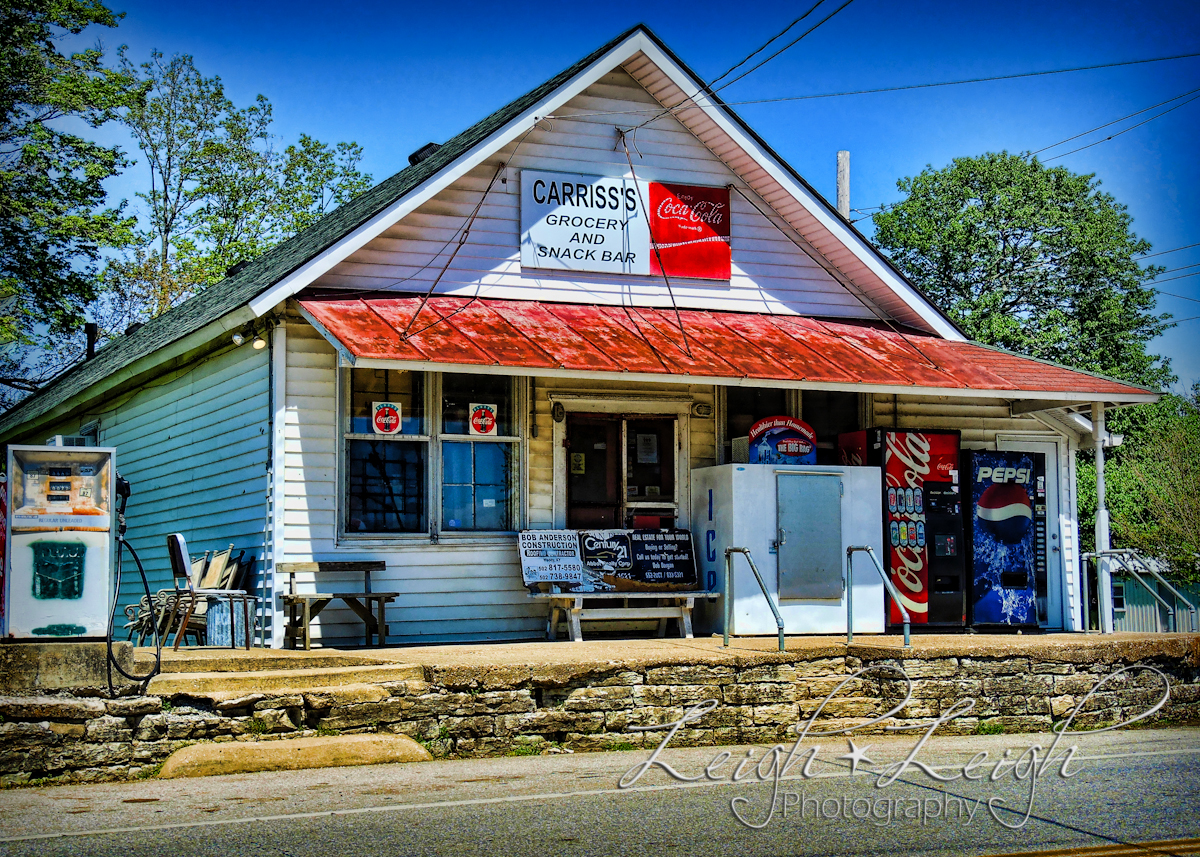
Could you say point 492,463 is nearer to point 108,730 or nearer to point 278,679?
point 278,679

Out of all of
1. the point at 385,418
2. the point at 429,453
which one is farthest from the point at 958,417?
the point at 385,418

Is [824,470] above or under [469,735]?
above

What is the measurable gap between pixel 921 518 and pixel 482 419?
490 centimetres

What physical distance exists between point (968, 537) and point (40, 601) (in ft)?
31.1

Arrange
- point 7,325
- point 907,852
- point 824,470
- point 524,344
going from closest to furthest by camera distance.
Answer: point 907,852
point 524,344
point 824,470
point 7,325

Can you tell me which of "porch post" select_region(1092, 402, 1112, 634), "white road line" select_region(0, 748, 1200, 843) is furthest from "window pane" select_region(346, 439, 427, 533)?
"porch post" select_region(1092, 402, 1112, 634)

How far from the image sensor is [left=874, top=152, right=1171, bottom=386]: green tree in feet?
112

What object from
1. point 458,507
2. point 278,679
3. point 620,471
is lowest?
point 278,679

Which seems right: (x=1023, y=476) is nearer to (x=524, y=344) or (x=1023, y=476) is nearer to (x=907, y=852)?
(x=524, y=344)

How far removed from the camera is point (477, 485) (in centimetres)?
1194

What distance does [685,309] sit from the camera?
42.7 ft

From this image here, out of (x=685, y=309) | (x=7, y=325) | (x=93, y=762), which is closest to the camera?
(x=93, y=762)

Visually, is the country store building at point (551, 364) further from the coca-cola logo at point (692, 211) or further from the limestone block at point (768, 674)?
the limestone block at point (768, 674)

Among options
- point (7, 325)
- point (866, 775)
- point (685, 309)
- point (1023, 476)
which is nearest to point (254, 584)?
point (685, 309)
